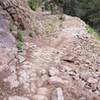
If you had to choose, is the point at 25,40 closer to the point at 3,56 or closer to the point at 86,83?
the point at 3,56

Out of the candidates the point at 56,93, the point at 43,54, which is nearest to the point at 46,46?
the point at 43,54

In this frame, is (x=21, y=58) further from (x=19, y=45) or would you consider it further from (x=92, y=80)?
(x=92, y=80)

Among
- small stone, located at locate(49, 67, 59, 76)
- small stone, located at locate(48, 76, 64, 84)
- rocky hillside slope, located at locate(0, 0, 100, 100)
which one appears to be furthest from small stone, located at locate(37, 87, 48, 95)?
small stone, located at locate(49, 67, 59, 76)

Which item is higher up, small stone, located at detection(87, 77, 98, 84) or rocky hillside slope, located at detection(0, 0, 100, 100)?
rocky hillside slope, located at detection(0, 0, 100, 100)

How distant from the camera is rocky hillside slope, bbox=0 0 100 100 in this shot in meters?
5.28

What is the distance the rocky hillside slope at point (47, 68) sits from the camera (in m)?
5.28

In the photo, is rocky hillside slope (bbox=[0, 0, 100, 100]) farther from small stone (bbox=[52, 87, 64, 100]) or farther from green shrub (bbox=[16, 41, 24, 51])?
green shrub (bbox=[16, 41, 24, 51])

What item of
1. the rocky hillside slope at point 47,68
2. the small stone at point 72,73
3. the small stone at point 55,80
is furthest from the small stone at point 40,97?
the small stone at point 72,73

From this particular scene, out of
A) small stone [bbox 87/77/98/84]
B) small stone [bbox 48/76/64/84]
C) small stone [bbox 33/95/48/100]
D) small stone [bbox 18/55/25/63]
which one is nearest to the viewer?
small stone [bbox 33/95/48/100]

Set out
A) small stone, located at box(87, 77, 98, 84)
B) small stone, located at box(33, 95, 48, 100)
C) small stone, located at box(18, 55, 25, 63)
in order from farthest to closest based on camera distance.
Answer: small stone, located at box(18, 55, 25, 63)
small stone, located at box(87, 77, 98, 84)
small stone, located at box(33, 95, 48, 100)

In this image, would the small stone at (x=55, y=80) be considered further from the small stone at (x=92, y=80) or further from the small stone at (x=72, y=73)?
the small stone at (x=92, y=80)

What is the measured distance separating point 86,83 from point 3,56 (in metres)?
1.89

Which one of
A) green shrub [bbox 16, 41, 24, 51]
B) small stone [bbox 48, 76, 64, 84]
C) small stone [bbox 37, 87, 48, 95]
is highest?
green shrub [bbox 16, 41, 24, 51]

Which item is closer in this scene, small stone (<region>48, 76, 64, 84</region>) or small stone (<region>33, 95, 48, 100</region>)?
small stone (<region>33, 95, 48, 100</region>)
